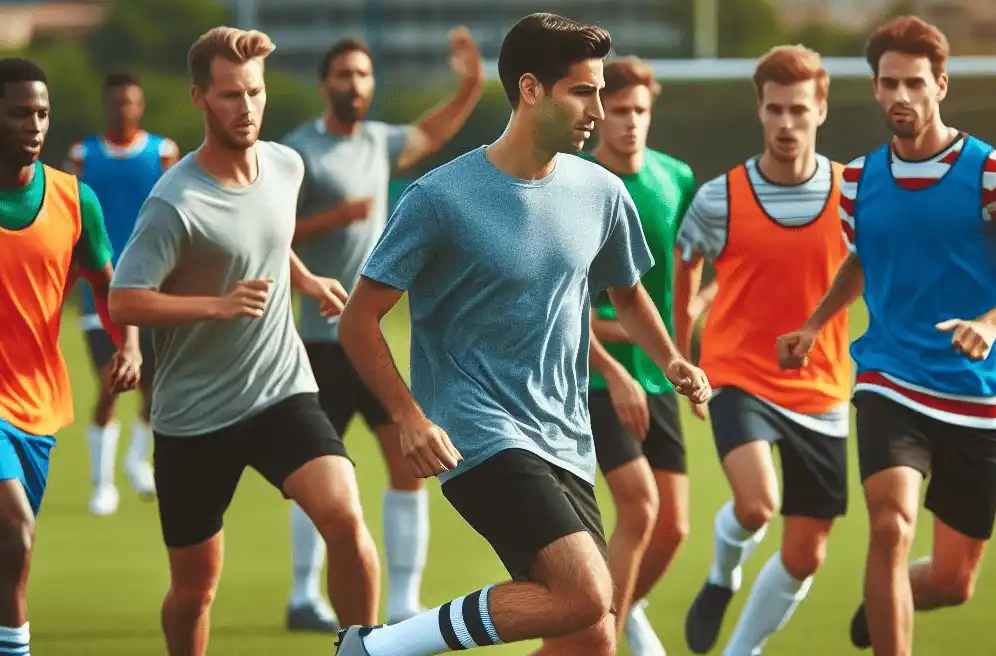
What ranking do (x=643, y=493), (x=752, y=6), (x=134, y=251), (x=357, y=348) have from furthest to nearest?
(x=752, y=6)
(x=643, y=493)
(x=134, y=251)
(x=357, y=348)

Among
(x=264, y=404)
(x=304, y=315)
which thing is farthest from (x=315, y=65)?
(x=264, y=404)

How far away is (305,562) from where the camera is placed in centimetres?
735

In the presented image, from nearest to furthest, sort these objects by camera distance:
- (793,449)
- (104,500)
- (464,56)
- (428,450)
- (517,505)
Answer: (428,450) → (517,505) → (793,449) → (464,56) → (104,500)

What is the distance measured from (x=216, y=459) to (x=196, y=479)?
0.08 meters

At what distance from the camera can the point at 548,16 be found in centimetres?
473

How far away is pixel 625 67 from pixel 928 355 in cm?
155

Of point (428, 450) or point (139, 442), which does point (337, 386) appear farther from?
point (139, 442)

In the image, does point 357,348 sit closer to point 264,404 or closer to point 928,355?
point 264,404

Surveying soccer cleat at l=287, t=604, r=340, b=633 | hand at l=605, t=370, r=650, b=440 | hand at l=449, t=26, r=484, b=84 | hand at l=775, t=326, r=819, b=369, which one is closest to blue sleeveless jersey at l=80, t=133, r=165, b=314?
hand at l=449, t=26, r=484, b=84

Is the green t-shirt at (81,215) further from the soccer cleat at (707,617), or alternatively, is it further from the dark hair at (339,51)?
the soccer cleat at (707,617)

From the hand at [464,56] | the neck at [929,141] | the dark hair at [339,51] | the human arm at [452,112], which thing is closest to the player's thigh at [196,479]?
the neck at [929,141]

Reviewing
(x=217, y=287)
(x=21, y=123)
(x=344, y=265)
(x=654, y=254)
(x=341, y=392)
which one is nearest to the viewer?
(x=21, y=123)

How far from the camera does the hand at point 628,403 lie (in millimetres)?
5859

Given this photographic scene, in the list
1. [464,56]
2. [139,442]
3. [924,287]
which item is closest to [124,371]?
[924,287]
